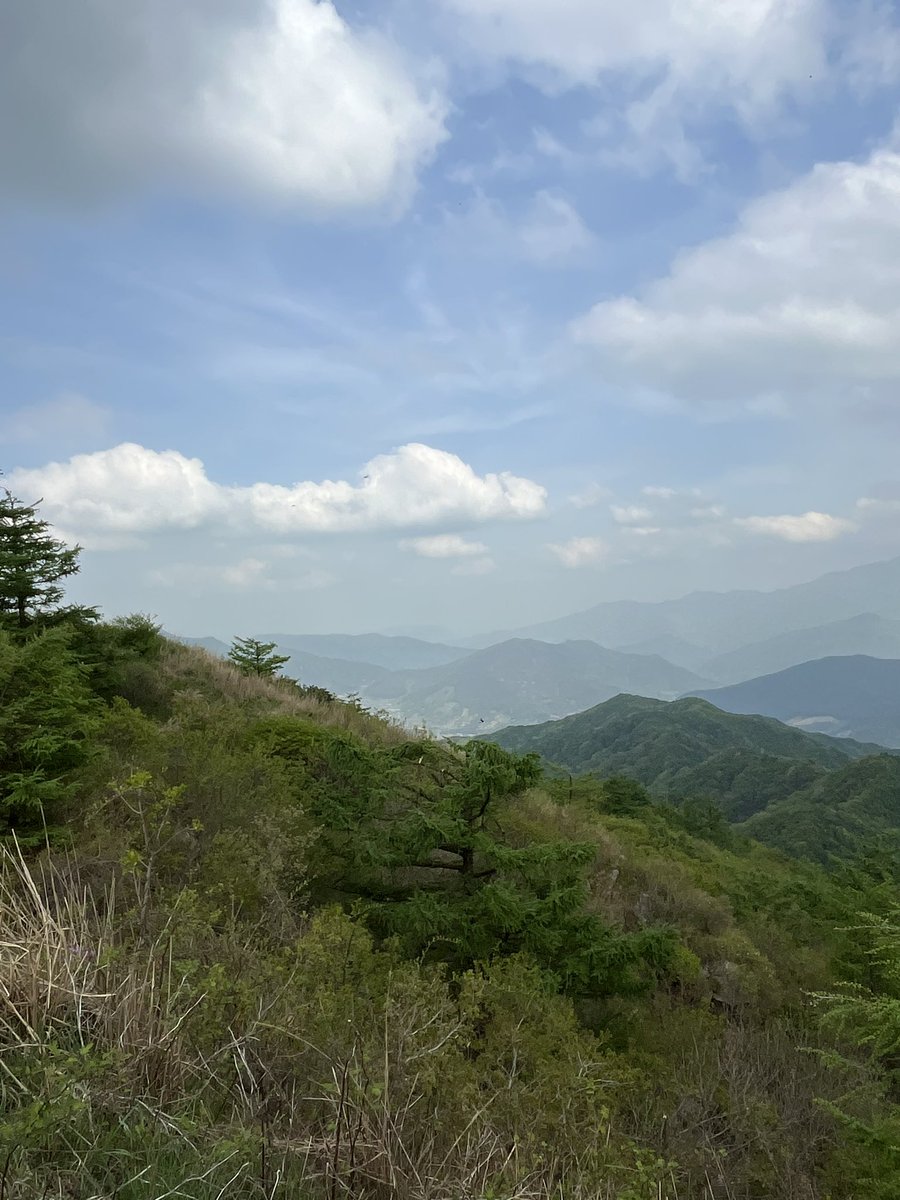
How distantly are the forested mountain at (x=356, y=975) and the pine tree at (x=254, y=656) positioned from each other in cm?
286

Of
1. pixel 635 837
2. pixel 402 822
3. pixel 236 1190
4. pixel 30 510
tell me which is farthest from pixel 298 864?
pixel 635 837

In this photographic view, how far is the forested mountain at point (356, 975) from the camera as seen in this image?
271cm

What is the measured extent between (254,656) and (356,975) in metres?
16.4

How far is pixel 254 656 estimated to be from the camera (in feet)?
68.5

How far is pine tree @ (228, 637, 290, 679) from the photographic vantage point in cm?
2020

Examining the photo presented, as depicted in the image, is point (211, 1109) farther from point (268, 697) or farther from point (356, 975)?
point (268, 697)

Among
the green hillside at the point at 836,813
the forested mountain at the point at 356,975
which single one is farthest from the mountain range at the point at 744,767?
the forested mountain at the point at 356,975

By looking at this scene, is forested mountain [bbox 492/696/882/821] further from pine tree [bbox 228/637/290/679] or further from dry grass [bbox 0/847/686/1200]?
dry grass [bbox 0/847/686/1200]

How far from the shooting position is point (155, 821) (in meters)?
7.30

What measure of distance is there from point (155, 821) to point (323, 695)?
11.3m

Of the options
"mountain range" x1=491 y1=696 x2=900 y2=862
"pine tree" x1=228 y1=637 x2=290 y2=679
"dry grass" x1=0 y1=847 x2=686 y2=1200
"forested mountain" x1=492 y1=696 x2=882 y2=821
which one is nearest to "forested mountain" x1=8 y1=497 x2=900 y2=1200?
"dry grass" x1=0 y1=847 x2=686 y2=1200

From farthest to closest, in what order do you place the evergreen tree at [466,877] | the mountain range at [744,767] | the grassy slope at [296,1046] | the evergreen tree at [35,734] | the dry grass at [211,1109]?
1. the mountain range at [744,767]
2. the evergreen tree at [466,877]
3. the evergreen tree at [35,734]
4. the grassy slope at [296,1046]
5. the dry grass at [211,1109]

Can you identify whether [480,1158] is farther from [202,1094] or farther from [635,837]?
[635,837]

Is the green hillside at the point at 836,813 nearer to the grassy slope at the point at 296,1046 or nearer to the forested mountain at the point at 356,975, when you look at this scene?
the forested mountain at the point at 356,975
